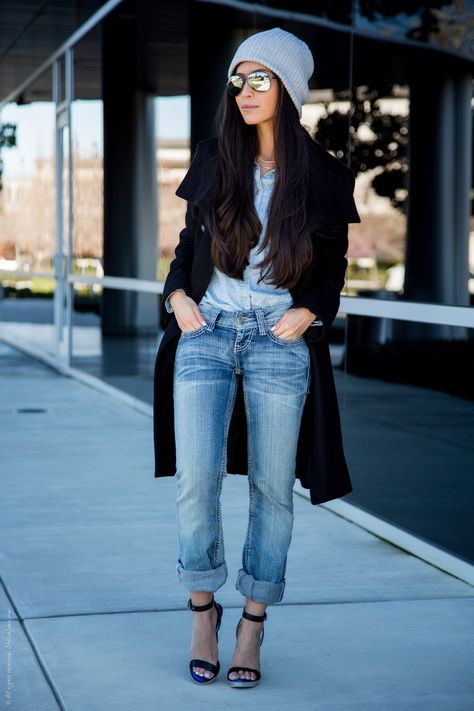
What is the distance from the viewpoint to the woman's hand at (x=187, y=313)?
10.8 ft

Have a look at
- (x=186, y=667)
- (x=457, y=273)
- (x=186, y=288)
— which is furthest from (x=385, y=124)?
(x=186, y=667)

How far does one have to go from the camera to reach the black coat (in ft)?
10.9

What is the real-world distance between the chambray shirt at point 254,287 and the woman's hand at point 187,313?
0.16 feet

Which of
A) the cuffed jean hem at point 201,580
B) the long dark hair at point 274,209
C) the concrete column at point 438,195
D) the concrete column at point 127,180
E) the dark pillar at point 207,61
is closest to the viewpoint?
the long dark hair at point 274,209

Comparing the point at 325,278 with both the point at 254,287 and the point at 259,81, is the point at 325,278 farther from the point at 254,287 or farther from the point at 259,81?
the point at 259,81

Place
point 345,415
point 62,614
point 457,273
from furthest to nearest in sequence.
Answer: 1. point 345,415
2. point 457,273
3. point 62,614

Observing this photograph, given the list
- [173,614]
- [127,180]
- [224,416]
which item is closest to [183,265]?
[224,416]

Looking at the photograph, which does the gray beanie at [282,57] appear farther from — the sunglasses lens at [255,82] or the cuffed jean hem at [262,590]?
the cuffed jean hem at [262,590]

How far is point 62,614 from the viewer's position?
411cm

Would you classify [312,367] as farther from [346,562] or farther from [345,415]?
[345,415]

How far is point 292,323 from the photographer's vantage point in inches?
128

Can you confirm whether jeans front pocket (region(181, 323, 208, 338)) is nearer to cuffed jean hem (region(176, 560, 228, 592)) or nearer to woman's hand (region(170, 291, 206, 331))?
woman's hand (region(170, 291, 206, 331))

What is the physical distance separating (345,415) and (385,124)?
4.61 ft

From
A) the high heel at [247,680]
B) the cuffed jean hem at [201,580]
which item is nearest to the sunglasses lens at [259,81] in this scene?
the cuffed jean hem at [201,580]
